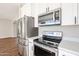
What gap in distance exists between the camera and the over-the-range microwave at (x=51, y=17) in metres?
1.59

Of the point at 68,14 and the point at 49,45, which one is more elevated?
the point at 68,14

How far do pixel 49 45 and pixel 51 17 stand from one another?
0.49m

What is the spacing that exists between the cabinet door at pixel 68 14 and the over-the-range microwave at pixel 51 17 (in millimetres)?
111

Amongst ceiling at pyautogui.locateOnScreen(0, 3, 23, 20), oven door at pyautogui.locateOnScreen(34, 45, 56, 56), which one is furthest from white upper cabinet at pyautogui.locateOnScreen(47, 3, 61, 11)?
oven door at pyautogui.locateOnScreen(34, 45, 56, 56)

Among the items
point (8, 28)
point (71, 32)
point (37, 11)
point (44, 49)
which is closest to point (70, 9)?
point (71, 32)

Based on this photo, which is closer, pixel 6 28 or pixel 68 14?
pixel 68 14

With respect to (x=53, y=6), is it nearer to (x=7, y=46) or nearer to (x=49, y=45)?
(x=49, y=45)

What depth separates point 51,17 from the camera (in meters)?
1.75

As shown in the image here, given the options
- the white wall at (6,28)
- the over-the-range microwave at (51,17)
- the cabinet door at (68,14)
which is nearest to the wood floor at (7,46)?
the white wall at (6,28)

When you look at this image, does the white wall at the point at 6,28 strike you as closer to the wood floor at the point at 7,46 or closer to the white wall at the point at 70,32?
the wood floor at the point at 7,46

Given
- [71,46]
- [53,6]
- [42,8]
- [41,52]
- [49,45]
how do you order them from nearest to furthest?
1. [71,46]
2. [49,45]
3. [41,52]
4. [53,6]
5. [42,8]

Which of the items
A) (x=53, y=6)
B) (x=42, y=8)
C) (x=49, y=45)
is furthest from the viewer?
(x=42, y=8)

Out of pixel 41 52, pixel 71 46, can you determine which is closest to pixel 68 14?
pixel 71 46

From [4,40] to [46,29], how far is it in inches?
30.4
